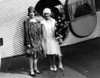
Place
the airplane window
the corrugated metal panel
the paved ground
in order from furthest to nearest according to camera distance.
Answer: the airplane window → the corrugated metal panel → the paved ground

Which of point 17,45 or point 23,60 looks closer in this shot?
point 17,45

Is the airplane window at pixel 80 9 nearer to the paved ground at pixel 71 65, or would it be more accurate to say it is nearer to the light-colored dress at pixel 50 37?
the light-colored dress at pixel 50 37

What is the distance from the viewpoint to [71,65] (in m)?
7.20

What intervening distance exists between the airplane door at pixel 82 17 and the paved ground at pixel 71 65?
0.64 meters

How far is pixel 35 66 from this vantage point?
6730 mm

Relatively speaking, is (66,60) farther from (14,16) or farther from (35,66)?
(14,16)

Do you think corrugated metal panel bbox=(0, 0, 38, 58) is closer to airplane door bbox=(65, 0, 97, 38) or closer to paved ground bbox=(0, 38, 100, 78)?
paved ground bbox=(0, 38, 100, 78)

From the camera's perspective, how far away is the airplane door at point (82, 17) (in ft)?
24.3

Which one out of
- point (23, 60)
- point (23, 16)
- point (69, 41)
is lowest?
point (23, 60)

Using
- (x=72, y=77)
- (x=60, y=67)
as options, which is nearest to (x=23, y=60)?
(x=60, y=67)

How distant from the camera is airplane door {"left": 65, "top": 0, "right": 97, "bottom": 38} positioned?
7395 millimetres

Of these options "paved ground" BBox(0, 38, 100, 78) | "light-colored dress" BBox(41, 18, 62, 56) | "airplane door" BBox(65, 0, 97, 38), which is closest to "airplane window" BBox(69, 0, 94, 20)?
"airplane door" BBox(65, 0, 97, 38)

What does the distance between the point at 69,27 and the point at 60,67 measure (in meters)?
1.18

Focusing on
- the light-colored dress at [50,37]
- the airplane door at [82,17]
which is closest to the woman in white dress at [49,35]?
the light-colored dress at [50,37]
